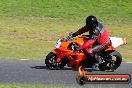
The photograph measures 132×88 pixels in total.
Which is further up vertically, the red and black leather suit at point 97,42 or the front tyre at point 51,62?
the red and black leather suit at point 97,42

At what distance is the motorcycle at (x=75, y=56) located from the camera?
15211 millimetres

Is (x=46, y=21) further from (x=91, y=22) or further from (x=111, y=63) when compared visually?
(x=91, y=22)

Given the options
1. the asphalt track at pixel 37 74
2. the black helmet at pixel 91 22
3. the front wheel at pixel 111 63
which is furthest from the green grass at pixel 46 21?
the black helmet at pixel 91 22

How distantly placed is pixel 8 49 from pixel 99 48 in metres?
5.55

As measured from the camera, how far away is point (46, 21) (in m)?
29.5

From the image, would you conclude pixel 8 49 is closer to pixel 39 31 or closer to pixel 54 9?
pixel 39 31

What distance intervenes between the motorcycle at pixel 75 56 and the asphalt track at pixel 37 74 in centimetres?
20

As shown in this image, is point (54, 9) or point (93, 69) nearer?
point (93, 69)

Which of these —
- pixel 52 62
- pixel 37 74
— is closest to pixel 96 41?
pixel 52 62

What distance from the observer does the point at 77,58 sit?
49.9 feet

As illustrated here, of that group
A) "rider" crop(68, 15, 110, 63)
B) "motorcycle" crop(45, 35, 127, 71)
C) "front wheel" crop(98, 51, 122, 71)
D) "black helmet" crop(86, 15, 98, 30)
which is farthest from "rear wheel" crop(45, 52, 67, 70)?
"black helmet" crop(86, 15, 98, 30)

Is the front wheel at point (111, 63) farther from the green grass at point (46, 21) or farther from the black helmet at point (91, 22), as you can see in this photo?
the green grass at point (46, 21)

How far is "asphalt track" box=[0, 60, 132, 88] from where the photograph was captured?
13059mm

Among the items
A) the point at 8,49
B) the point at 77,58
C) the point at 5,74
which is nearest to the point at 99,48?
the point at 77,58
